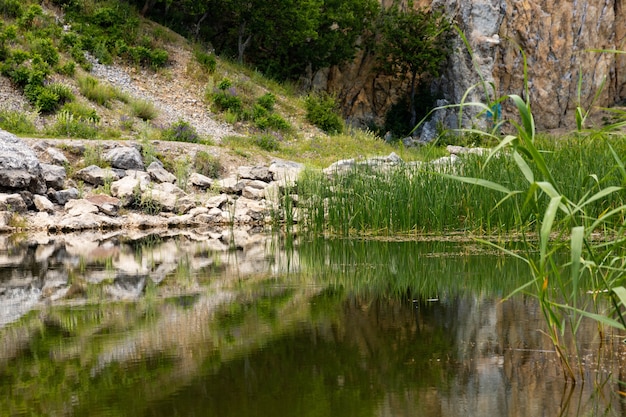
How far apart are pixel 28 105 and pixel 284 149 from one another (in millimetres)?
6651

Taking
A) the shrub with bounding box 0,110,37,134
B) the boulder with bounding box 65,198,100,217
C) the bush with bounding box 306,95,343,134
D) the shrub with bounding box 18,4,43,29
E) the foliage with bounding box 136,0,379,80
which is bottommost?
the boulder with bounding box 65,198,100,217

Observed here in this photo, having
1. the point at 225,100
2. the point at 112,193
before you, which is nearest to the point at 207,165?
the point at 112,193

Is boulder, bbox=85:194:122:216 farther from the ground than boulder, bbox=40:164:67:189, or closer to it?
closer to it

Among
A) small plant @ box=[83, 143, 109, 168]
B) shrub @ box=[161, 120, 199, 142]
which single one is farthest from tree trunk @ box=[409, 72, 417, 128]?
small plant @ box=[83, 143, 109, 168]

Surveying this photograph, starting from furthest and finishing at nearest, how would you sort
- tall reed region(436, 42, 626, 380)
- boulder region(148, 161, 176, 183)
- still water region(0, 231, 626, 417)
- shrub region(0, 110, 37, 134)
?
shrub region(0, 110, 37, 134) < boulder region(148, 161, 176, 183) < still water region(0, 231, 626, 417) < tall reed region(436, 42, 626, 380)

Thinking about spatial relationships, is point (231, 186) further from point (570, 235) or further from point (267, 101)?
→ point (570, 235)

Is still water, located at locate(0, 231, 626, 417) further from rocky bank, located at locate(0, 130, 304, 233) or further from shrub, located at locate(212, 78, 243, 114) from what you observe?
shrub, located at locate(212, 78, 243, 114)

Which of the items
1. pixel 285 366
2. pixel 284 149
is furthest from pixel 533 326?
pixel 284 149

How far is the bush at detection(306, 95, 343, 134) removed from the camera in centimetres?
2436

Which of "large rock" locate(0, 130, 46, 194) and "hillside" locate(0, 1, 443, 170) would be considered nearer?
"large rock" locate(0, 130, 46, 194)

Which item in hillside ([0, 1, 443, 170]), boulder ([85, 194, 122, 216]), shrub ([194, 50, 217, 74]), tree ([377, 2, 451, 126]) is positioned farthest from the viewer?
tree ([377, 2, 451, 126])

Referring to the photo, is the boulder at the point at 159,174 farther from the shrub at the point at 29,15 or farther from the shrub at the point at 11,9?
the shrub at the point at 11,9

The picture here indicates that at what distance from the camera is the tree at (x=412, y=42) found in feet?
99.2

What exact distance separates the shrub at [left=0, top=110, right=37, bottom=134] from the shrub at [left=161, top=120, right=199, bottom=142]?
3132mm
